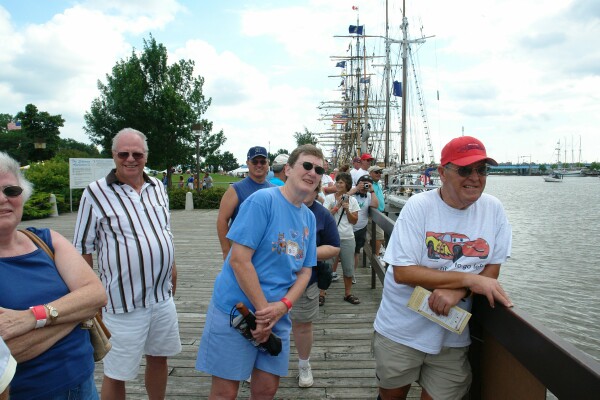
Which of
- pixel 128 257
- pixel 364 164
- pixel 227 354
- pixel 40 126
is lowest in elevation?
pixel 227 354

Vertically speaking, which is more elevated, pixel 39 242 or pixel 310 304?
pixel 39 242

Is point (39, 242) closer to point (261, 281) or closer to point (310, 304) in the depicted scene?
point (261, 281)

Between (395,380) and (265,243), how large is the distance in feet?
Result: 3.36

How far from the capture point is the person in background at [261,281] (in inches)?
88.2

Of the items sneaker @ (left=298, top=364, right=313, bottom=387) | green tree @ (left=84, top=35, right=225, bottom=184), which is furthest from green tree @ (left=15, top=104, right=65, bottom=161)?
sneaker @ (left=298, top=364, right=313, bottom=387)

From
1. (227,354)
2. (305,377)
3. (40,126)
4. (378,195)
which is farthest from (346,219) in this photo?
(40,126)

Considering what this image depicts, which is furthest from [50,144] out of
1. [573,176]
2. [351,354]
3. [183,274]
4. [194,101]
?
[573,176]

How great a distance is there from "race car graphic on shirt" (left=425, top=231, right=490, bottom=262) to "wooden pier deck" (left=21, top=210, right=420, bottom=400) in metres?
1.70

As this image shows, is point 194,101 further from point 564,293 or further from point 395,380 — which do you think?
point 395,380

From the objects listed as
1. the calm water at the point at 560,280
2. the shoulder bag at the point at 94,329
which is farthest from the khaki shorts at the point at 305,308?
the calm water at the point at 560,280

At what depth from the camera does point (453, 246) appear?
2.15 metres

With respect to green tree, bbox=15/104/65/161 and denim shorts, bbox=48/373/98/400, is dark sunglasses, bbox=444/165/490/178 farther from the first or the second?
green tree, bbox=15/104/65/161

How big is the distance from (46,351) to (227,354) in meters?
0.88

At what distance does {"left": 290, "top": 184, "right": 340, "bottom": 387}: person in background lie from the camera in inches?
135
